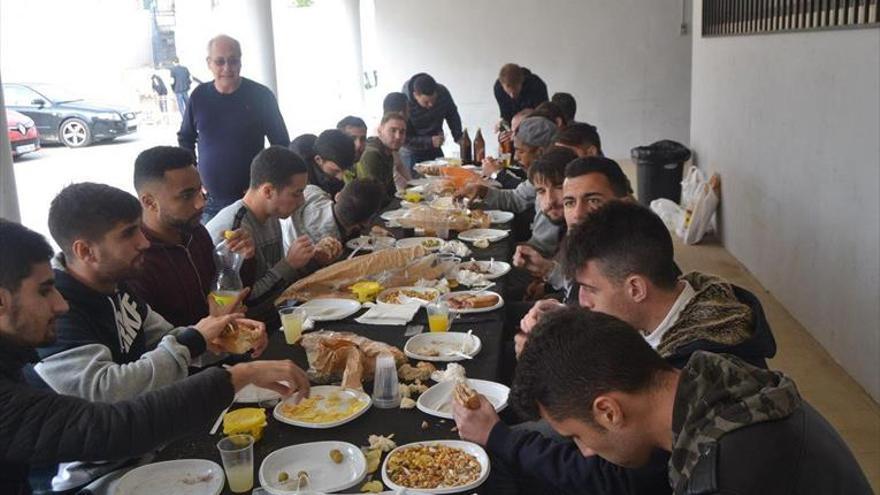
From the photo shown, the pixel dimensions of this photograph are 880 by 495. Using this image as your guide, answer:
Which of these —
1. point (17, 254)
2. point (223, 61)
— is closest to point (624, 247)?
point (17, 254)

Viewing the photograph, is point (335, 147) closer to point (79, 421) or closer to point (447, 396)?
point (447, 396)

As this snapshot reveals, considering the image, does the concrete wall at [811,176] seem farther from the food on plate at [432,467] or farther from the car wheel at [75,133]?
the car wheel at [75,133]

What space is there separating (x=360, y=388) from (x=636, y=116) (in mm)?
10687

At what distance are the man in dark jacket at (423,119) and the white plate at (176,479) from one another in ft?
19.4

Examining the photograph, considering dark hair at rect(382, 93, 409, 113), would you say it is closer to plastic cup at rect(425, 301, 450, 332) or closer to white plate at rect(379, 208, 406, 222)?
white plate at rect(379, 208, 406, 222)

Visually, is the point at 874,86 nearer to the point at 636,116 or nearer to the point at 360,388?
the point at 360,388

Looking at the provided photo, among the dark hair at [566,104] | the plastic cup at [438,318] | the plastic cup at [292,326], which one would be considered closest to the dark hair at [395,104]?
the dark hair at [566,104]

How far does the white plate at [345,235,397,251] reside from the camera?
4.14 metres

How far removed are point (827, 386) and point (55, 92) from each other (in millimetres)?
7341

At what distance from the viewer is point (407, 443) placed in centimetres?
202

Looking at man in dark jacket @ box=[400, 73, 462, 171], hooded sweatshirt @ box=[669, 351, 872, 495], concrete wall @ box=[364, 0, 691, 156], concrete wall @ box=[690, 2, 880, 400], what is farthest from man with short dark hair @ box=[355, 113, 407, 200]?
concrete wall @ box=[364, 0, 691, 156]

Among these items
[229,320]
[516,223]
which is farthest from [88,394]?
[516,223]

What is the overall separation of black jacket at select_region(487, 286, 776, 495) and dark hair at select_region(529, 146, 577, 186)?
1802mm

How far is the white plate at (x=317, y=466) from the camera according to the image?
71.6 inches
